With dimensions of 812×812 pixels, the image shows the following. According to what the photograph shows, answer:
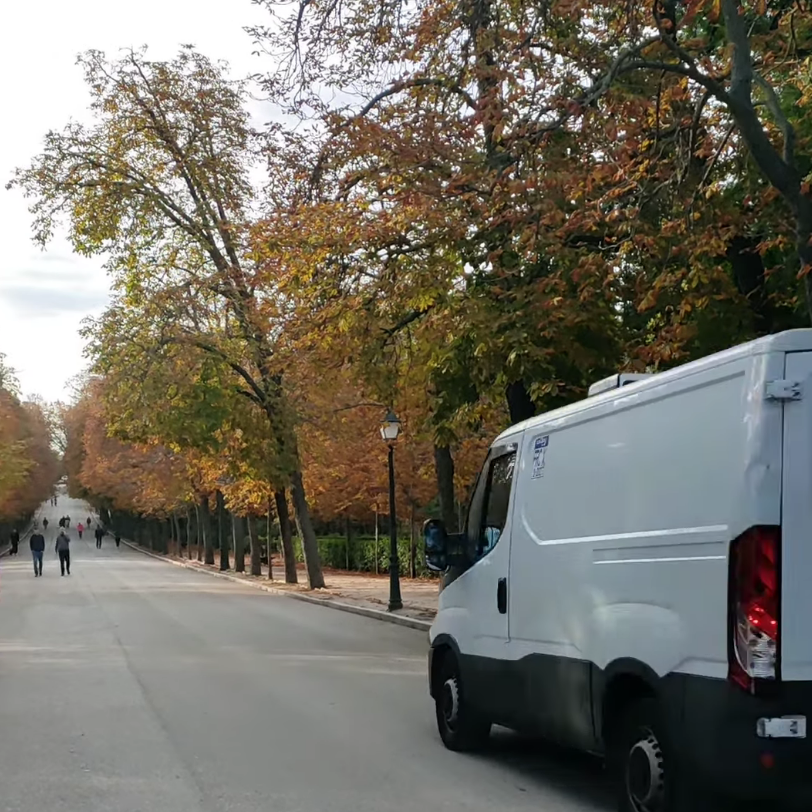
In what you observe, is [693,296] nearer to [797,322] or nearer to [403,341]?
[797,322]

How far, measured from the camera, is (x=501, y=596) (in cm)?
799

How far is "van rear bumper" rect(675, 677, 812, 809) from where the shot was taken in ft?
16.6

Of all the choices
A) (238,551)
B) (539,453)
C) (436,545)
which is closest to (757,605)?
(539,453)

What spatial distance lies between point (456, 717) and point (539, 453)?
2352 mm

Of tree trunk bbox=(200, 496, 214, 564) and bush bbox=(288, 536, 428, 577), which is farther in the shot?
tree trunk bbox=(200, 496, 214, 564)

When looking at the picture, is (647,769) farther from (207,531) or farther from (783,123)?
(207,531)

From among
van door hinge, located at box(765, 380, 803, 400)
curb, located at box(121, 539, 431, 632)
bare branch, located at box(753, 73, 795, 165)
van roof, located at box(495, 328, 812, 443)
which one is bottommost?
curb, located at box(121, 539, 431, 632)

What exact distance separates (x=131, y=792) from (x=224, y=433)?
27.7 metres

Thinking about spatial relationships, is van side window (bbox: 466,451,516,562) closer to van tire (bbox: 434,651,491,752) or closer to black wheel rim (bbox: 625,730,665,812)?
van tire (bbox: 434,651,491,752)

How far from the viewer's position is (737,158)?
1402cm

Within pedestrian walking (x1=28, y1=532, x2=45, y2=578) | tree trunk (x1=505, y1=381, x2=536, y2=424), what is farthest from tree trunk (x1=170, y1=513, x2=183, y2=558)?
tree trunk (x1=505, y1=381, x2=536, y2=424)

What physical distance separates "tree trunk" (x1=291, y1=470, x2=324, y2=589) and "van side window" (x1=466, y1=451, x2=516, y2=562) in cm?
A: 2644

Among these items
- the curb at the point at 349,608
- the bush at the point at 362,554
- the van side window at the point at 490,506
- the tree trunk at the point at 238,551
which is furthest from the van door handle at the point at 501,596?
the tree trunk at the point at 238,551

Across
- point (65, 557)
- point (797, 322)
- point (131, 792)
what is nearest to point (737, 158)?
point (797, 322)
